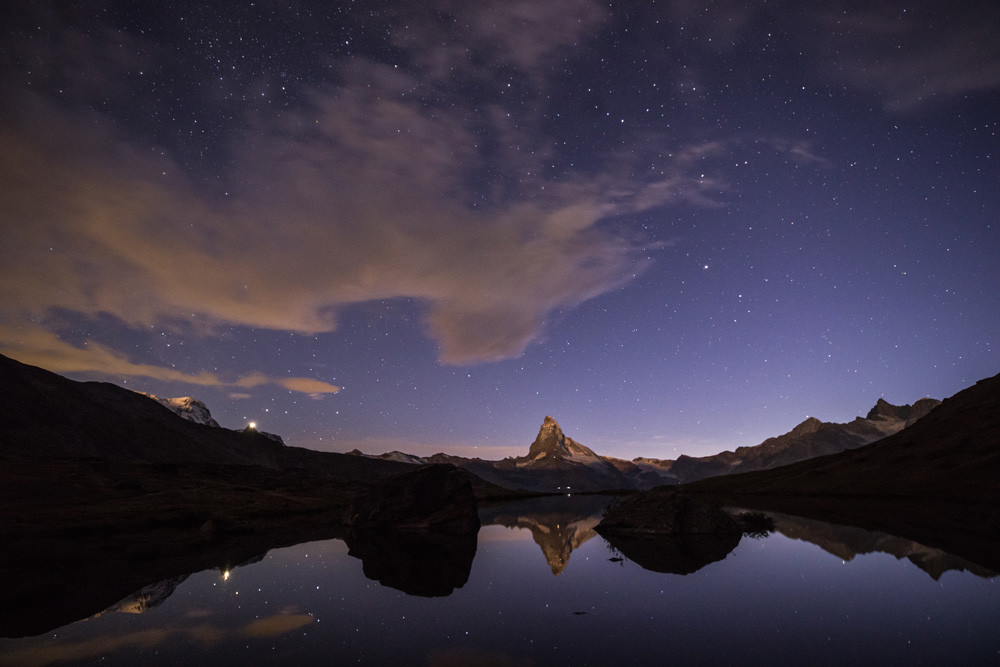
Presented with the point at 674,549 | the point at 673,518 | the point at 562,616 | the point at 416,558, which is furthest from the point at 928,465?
the point at 562,616

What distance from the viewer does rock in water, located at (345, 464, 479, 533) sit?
44.1 m

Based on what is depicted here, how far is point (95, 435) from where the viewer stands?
195875 millimetres

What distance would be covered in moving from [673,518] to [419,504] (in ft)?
79.2

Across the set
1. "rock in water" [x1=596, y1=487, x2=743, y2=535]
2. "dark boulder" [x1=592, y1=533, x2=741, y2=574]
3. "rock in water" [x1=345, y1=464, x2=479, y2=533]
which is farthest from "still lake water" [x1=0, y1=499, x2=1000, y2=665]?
"rock in water" [x1=345, y1=464, x2=479, y2=533]

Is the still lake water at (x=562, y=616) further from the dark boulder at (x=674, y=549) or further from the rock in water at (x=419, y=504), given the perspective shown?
the rock in water at (x=419, y=504)

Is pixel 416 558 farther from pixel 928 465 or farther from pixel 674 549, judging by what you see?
pixel 928 465

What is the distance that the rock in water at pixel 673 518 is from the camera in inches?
1254

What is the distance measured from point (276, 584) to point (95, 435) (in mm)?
240954

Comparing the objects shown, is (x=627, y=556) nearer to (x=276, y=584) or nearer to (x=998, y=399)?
(x=276, y=584)

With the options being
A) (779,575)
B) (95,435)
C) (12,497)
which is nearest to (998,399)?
(779,575)

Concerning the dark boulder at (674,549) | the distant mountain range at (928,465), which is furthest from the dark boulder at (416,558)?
the distant mountain range at (928,465)

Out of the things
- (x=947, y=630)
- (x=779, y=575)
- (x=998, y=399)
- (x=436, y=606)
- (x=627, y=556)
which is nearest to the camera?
(x=947, y=630)

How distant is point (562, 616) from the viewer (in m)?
14.1

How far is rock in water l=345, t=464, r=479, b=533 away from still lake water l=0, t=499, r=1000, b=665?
2181 centimetres
